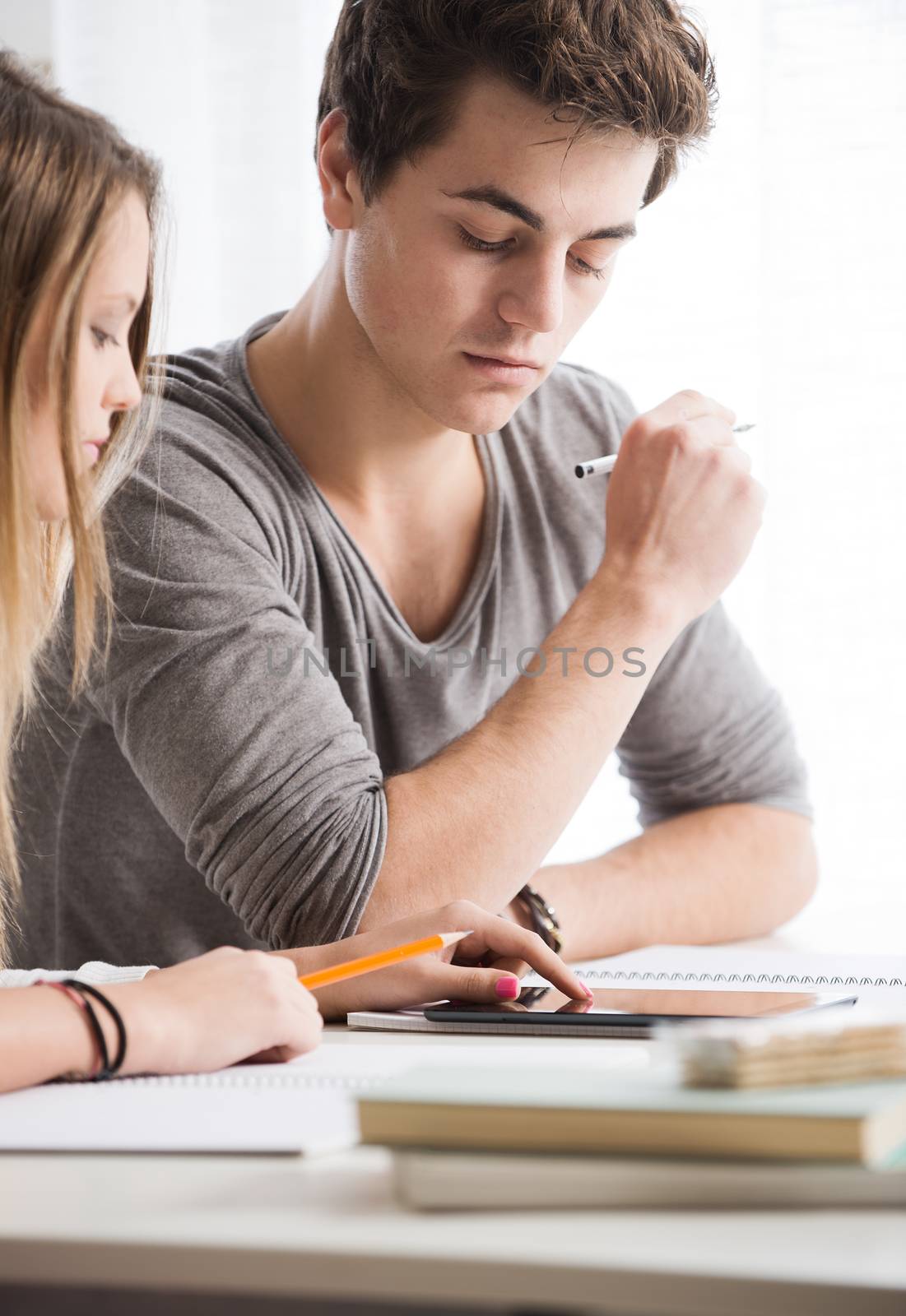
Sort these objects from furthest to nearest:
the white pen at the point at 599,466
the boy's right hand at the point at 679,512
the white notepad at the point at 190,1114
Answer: the white pen at the point at 599,466, the boy's right hand at the point at 679,512, the white notepad at the point at 190,1114

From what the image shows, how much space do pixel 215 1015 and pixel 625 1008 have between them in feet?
0.87

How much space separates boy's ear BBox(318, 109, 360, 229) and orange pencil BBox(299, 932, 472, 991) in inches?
26.9

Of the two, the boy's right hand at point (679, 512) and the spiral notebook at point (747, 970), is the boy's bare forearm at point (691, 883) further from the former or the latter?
the boy's right hand at point (679, 512)

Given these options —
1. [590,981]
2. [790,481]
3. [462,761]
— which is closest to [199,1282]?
[590,981]

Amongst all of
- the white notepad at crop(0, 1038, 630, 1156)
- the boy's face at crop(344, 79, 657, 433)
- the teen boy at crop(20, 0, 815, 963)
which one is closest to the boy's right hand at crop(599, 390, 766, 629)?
the teen boy at crop(20, 0, 815, 963)

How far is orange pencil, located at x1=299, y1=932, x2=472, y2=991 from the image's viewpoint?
784 mm

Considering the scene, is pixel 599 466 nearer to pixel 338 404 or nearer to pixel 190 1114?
pixel 338 404

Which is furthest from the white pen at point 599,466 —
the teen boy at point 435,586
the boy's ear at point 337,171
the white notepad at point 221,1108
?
the white notepad at point 221,1108

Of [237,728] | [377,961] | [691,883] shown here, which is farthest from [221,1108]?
[691,883]

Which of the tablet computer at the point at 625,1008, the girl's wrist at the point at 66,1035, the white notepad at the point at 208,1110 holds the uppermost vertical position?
the girl's wrist at the point at 66,1035

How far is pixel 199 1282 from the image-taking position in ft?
1.40

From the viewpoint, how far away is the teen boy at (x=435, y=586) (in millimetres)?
1032

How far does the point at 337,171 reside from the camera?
1242 mm

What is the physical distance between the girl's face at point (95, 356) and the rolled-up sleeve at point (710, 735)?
670 mm
